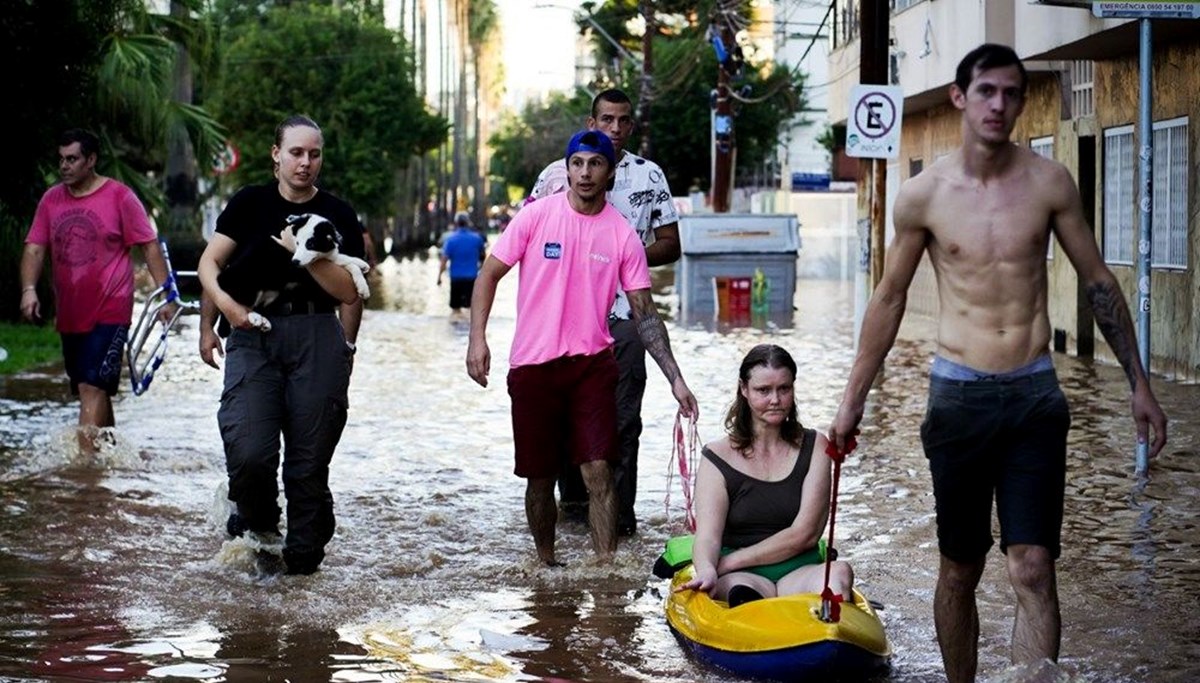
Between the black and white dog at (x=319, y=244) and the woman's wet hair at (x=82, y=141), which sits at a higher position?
the woman's wet hair at (x=82, y=141)

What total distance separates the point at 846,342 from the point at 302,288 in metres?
16.0

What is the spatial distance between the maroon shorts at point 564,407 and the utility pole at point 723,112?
28187 mm

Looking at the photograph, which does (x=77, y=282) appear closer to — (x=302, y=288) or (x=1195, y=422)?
(x=302, y=288)

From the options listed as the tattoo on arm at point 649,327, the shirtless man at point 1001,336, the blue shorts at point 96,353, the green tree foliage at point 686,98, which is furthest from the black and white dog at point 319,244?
the green tree foliage at point 686,98

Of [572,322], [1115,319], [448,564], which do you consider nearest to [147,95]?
[448,564]

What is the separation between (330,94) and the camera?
6625cm

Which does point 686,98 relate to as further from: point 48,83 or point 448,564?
point 448,564

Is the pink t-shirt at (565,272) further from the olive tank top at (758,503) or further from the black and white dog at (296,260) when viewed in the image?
the olive tank top at (758,503)

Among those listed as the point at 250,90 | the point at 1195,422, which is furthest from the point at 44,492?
the point at 250,90

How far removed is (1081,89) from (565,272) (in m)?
14.9

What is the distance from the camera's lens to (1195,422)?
14594 mm

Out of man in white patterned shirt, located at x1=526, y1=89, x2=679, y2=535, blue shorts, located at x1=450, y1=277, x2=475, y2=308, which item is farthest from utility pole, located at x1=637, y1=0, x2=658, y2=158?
man in white patterned shirt, located at x1=526, y1=89, x2=679, y2=535

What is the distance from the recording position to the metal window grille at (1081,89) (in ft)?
72.2

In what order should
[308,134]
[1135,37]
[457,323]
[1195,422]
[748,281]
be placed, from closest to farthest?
1. [308,134]
2. [1195,422]
3. [1135,37]
4. [457,323]
5. [748,281]
